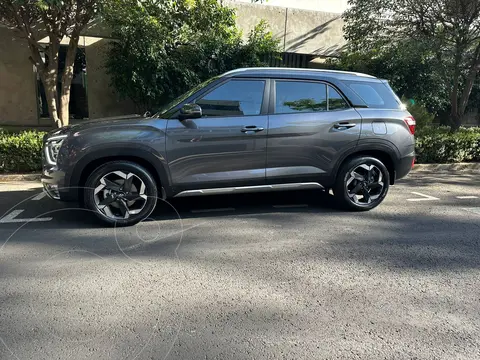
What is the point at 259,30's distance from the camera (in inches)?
443

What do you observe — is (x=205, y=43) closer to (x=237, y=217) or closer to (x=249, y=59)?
(x=249, y=59)

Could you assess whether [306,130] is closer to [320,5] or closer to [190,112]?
[190,112]

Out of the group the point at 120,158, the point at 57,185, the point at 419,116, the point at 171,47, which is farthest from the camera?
the point at 419,116

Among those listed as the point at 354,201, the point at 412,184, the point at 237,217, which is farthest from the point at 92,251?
the point at 412,184

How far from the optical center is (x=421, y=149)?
31.1 feet

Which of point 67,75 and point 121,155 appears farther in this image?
point 67,75

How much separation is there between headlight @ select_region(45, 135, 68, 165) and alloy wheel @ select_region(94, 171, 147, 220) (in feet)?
2.02

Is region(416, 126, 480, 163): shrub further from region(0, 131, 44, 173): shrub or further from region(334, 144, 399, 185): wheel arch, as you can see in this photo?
region(0, 131, 44, 173): shrub

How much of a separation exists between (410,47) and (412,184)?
4.20m

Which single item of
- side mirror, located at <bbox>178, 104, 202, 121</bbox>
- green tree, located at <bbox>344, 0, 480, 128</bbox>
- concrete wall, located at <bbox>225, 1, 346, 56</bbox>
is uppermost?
concrete wall, located at <bbox>225, 1, 346, 56</bbox>

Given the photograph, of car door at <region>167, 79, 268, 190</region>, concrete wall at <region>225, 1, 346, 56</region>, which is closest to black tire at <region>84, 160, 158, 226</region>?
car door at <region>167, 79, 268, 190</region>

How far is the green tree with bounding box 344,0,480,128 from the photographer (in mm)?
9508

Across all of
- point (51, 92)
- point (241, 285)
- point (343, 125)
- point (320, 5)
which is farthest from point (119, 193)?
point (320, 5)

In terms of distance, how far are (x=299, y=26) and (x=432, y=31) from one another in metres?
5.66
